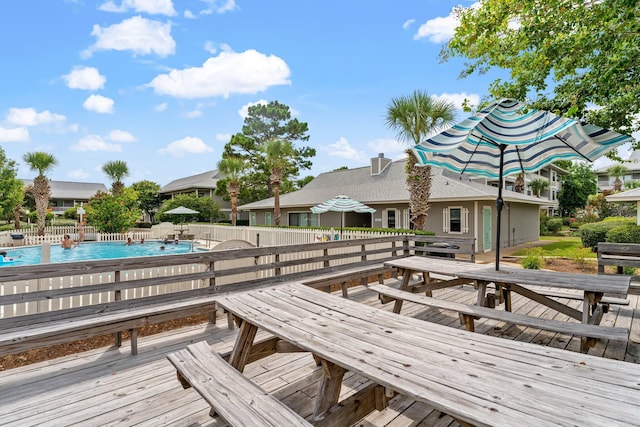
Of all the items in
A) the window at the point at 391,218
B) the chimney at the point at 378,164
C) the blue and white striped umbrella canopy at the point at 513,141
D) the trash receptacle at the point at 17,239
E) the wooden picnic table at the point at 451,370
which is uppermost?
the chimney at the point at 378,164

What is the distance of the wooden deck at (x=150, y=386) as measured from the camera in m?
2.46

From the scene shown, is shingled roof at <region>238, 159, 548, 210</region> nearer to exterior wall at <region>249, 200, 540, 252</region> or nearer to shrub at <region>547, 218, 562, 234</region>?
exterior wall at <region>249, 200, 540, 252</region>

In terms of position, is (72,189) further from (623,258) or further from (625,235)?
(625,235)

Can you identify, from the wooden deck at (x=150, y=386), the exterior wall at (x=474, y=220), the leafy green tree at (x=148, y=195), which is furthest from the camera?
the leafy green tree at (x=148, y=195)

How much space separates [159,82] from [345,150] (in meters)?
33.2

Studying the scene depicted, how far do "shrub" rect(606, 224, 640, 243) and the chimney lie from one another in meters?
12.1

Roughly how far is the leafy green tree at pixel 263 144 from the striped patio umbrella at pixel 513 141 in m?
26.6

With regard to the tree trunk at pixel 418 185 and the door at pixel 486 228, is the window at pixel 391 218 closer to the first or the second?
the door at pixel 486 228

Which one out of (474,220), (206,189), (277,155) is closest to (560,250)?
(474,220)

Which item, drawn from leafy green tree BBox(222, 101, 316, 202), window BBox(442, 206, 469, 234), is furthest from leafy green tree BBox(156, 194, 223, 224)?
window BBox(442, 206, 469, 234)

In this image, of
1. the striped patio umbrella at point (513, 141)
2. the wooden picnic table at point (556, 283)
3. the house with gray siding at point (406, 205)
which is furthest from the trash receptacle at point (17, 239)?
the striped patio umbrella at point (513, 141)

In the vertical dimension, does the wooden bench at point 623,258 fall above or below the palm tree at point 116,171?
below

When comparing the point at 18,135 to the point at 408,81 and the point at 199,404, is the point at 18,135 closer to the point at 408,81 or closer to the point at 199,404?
the point at 408,81

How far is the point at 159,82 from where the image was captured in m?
19.2
